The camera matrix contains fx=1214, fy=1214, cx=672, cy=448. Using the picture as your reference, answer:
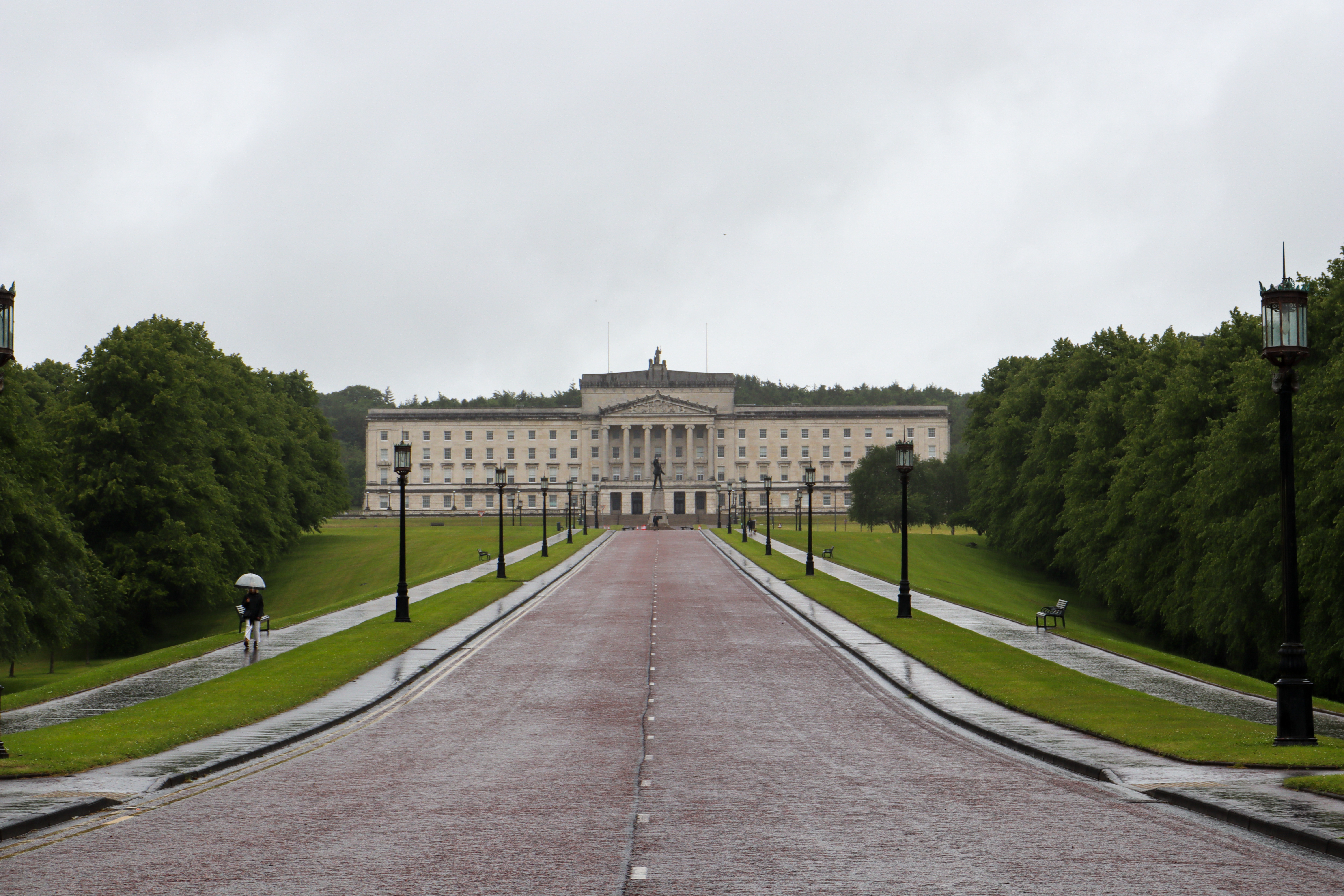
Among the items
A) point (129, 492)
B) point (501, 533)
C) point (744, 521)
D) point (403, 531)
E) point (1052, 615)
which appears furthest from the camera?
point (744, 521)

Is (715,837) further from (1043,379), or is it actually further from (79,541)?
(1043,379)

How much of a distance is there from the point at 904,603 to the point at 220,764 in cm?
2652

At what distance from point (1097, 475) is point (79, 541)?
5054 centimetres

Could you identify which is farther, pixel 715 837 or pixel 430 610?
pixel 430 610

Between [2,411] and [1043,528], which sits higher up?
[2,411]

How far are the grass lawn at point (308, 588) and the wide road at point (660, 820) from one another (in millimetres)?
11239

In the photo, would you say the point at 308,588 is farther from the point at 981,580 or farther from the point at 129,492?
the point at 981,580

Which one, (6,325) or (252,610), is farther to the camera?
(252,610)

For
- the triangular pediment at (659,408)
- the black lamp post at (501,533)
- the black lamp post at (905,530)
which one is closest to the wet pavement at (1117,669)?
the black lamp post at (905,530)

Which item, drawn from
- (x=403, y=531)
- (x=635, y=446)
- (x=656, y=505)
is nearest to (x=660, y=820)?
(x=403, y=531)

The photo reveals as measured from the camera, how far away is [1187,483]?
50.4 meters

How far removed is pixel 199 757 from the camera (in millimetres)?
16406

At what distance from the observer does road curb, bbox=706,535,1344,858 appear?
35.9 feet

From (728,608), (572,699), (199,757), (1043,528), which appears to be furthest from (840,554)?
(199,757)
